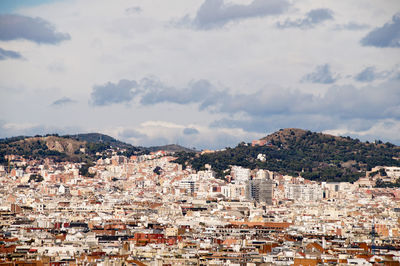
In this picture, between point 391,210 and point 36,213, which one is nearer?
point 36,213

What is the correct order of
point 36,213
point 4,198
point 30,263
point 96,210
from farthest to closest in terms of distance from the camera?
point 4,198
point 96,210
point 36,213
point 30,263

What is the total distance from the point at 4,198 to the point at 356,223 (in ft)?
234

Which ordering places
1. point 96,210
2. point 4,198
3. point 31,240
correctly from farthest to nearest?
point 4,198, point 96,210, point 31,240

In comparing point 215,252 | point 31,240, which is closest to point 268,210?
point 31,240

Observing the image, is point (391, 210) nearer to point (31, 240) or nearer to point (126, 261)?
point (31, 240)

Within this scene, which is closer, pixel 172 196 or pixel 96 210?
pixel 96 210

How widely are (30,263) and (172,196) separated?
125289 mm

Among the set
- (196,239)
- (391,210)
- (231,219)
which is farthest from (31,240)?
(391,210)

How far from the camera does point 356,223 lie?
136 meters

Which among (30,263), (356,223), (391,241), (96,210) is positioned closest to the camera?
(30,263)

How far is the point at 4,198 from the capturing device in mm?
187250

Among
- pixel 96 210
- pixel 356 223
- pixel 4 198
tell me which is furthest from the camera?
pixel 4 198

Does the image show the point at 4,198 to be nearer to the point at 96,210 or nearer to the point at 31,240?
the point at 96,210

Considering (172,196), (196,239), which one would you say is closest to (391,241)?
(196,239)
